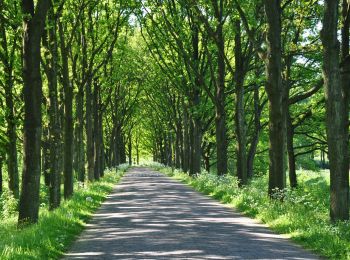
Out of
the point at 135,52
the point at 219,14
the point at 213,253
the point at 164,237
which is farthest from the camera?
the point at 135,52

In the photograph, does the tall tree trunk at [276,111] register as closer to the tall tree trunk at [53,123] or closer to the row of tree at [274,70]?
the row of tree at [274,70]

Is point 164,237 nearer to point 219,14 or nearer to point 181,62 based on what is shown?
point 219,14

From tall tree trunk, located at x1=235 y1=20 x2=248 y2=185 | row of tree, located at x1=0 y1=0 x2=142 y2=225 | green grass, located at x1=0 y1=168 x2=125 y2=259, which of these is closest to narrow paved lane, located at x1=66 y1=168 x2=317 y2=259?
green grass, located at x1=0 y1=168 x2=125 y2=259

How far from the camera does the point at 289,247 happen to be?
8812mm

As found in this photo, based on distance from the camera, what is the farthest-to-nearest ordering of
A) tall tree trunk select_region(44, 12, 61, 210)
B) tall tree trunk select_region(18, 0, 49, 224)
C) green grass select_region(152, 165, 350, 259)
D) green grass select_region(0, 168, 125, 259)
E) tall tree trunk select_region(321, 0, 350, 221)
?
tall tree trunk select_region(44, 12, 61, 210) → tall tree trunk select_region(18, 0, 49, 224) → tall tree trunk select_region(321, 0, 350, 221) → green grass select_region(152, 165, 350, 259) → green grass select_region(0, 168, 125, 259)

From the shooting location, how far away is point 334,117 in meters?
10.4

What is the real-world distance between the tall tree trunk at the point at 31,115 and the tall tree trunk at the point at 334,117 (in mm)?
6249

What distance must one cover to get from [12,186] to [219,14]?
12667 millimetres

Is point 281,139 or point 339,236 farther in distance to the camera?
point 281,139

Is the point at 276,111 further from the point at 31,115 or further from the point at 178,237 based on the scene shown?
the point at 31,115

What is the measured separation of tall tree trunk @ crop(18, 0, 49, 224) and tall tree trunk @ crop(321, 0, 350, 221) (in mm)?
6249

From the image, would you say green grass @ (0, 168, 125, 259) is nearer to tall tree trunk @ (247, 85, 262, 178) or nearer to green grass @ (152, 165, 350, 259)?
green grass @ (152, 165, 350, 259)

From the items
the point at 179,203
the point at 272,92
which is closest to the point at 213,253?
the point at 272,92

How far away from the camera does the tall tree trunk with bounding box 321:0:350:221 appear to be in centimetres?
1023
